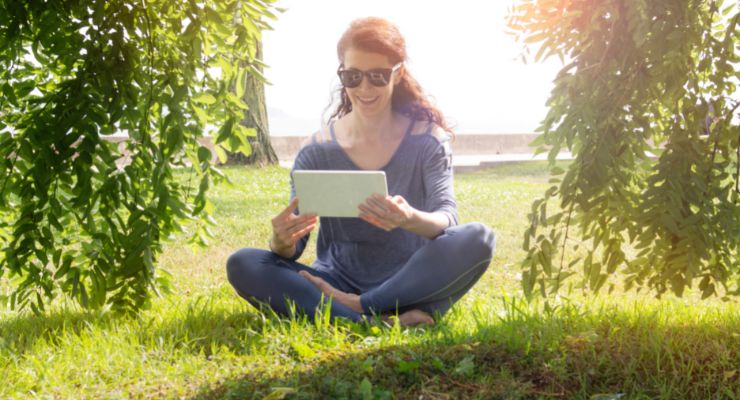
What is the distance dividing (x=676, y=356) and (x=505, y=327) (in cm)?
61

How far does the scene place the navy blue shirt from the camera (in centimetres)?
355

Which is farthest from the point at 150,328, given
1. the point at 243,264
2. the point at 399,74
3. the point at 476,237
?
the point at 399,74

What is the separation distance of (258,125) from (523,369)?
10466mm

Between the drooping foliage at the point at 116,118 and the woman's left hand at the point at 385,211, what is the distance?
76cm

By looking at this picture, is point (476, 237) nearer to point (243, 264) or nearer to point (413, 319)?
point (413, 319)

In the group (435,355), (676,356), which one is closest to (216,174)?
(435,355)

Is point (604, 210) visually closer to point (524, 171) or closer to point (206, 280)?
point (206, 280)

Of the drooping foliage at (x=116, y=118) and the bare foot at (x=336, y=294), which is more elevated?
the drooping foliage at (x=116, y=118)

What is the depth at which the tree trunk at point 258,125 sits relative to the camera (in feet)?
40.9

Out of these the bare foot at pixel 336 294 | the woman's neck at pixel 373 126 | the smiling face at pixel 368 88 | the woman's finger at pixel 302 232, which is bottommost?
the bare foot at pixel 336 294

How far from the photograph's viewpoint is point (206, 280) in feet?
15.3

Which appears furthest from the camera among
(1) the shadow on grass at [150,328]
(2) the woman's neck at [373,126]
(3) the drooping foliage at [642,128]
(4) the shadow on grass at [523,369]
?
(2) the woman's neck at [373,126]

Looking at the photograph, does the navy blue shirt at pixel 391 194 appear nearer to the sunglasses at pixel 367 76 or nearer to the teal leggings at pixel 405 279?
the teal leggings at pixel 405 279

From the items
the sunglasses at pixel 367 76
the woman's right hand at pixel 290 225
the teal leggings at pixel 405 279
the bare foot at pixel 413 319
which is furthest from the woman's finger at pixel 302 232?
the sunglasses at pixel 367 76
